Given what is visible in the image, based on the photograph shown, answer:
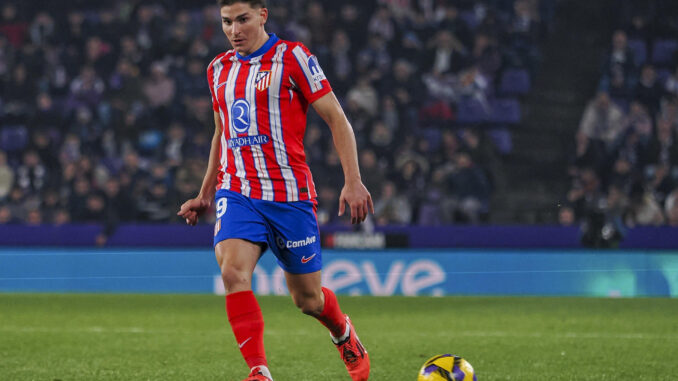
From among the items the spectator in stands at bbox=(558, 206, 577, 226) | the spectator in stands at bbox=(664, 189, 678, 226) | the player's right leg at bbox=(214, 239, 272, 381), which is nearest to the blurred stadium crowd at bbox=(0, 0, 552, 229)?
the spectator in stands at bbox=(664, 189, 678, 226)

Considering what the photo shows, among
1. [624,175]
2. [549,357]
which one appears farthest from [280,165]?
[624,175]

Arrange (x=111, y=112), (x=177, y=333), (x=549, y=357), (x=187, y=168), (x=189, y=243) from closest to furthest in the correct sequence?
(x=549, y=357)
(x=177, y=333)
(x=189, y=243)
(x=187, y=168)
(x=111, y=112)

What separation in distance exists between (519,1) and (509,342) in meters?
10.4

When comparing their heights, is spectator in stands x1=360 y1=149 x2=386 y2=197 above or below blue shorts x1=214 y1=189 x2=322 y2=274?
below

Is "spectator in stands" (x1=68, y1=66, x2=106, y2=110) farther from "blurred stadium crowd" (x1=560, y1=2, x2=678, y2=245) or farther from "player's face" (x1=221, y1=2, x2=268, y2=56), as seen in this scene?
"player's face" (x1=221, y1=2, x2=268, y2=56)

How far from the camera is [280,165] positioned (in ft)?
14.4

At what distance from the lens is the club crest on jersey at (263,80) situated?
A: 4.37 meters

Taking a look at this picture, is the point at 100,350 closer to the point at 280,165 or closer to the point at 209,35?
the point at 280,165

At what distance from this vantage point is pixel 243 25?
4379mm

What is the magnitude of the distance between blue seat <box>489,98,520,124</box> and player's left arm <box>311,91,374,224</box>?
10947 millimetres

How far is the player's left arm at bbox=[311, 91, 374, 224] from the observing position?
4.10 meters

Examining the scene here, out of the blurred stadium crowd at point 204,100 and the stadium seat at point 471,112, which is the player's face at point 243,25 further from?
the stadium seat at point 471,112

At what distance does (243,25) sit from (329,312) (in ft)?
4.67

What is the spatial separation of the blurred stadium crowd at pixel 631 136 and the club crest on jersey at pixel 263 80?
780 cm
